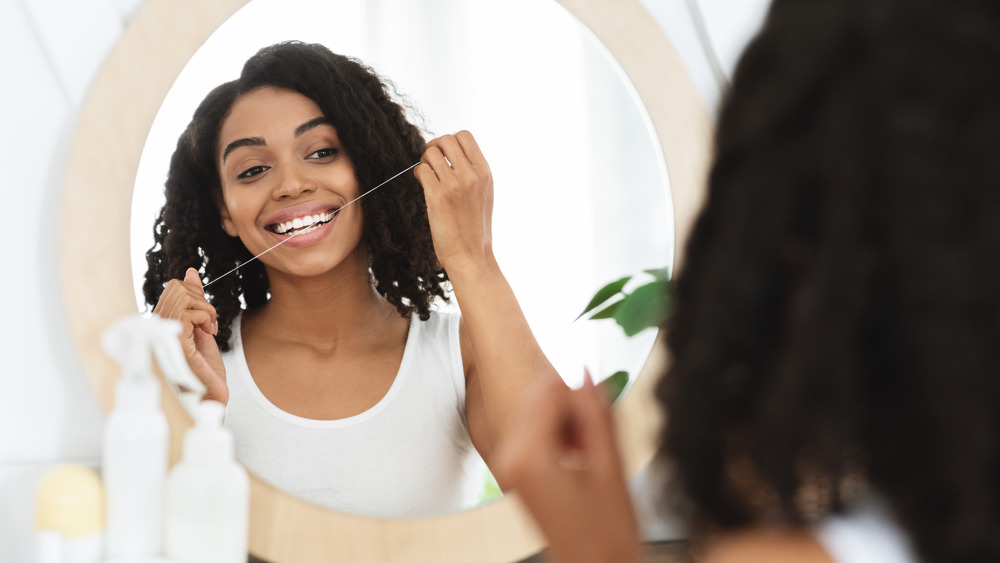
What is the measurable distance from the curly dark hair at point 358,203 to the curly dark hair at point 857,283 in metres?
0.37

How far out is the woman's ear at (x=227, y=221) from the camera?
0.63 meters

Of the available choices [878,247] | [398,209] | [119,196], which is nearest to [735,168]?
[878,247]

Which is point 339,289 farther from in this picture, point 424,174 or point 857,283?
point 857,283

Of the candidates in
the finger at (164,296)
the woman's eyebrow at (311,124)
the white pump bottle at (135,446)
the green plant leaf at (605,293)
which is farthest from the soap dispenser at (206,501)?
the green plant leaf at (605,293)

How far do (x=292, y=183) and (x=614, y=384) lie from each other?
12.7 inches

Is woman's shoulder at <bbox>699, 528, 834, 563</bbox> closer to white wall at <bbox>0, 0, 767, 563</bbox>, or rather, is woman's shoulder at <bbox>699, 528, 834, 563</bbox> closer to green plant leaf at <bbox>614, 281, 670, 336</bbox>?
green plant leaf at <bbox>614, 281, 670, 336</bbox>

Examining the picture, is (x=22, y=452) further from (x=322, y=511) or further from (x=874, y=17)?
(x=874, y=17)

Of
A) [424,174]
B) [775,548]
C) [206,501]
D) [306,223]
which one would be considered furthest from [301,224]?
[775,548]

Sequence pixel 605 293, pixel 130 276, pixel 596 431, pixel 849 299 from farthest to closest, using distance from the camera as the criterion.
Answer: pixel 605 293, pixel 130 276, pixel 596 431, pixel 849 299

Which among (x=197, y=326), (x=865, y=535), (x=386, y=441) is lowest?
(x=865, y=535)

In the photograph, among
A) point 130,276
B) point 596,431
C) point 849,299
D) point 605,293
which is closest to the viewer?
point 849,299

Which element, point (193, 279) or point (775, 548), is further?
point (193, 279)

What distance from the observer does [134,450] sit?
533 mm

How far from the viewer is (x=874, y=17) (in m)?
0.30
